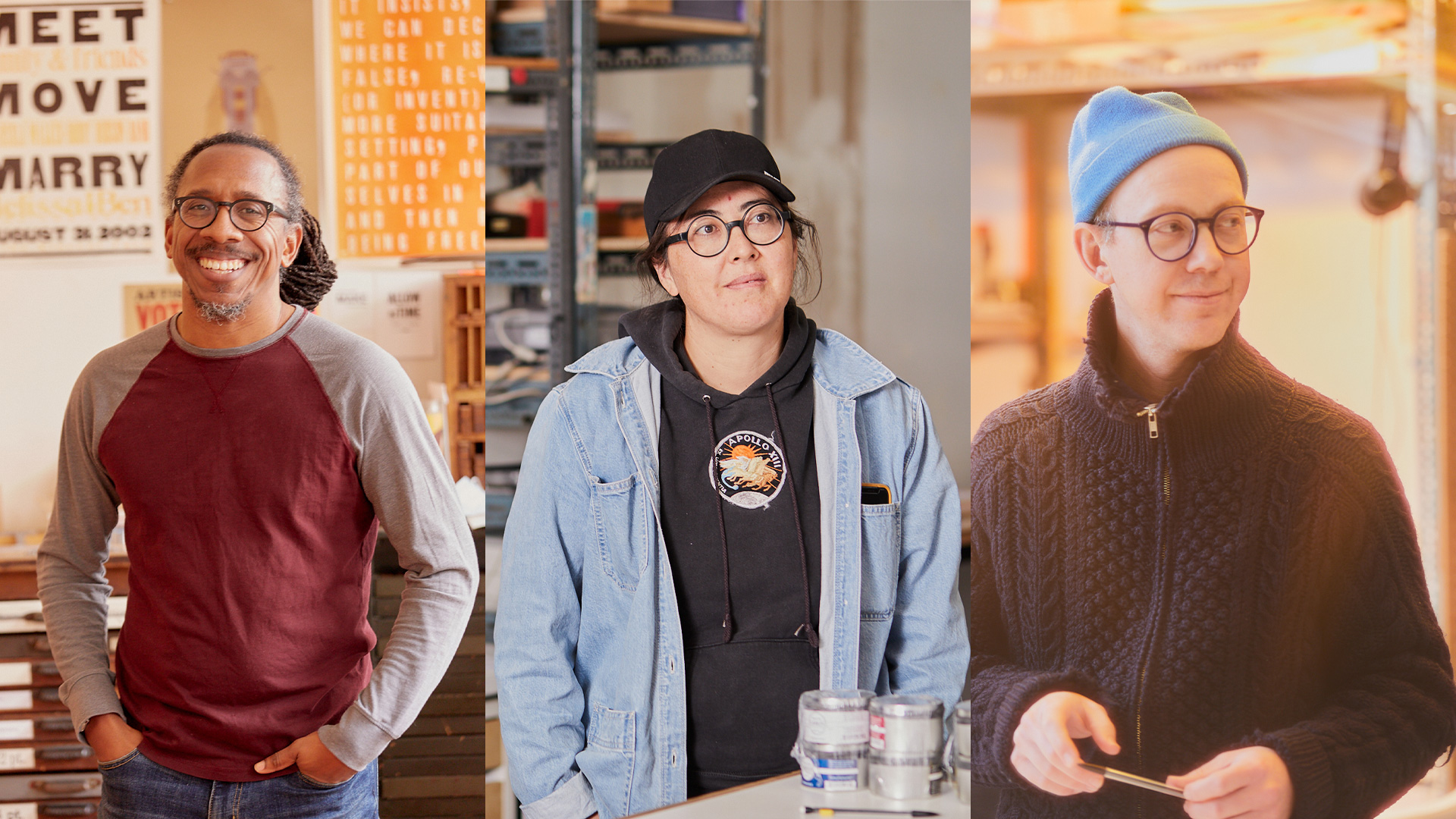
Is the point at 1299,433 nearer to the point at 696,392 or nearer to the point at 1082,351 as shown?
the point at 1082,351

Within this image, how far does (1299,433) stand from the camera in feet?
4.61

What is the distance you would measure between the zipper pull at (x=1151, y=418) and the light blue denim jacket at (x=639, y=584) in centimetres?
46

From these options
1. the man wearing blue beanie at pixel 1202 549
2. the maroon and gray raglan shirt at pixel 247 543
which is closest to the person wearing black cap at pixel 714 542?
the maroon and gray raglan shirt at pixel 247 543

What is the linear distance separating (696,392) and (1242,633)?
876 mm

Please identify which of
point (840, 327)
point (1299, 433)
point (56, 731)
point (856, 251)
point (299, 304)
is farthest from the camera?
point (840, 327)

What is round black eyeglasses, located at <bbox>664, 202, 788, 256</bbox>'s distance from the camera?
5.90 feet

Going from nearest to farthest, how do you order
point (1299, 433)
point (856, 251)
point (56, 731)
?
point (1299, 433), point (56, 731), point (856, 251)

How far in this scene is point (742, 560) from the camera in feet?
5.84

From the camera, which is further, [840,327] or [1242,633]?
[840,327]

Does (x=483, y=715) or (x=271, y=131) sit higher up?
(x=271, y=131)

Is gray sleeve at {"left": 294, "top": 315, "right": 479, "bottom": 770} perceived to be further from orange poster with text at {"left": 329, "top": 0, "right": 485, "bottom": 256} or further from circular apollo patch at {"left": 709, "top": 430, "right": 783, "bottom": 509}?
circular apollo patch at {"left": 709, "top": 430, "right": 783, "bottom": 509}

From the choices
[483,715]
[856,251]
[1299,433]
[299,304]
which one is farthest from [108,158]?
[1299,433]

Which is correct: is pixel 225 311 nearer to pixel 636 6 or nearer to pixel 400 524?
pixel 400 524

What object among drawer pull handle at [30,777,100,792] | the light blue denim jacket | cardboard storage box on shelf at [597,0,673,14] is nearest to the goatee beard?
the light blue denim jacket
